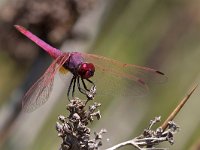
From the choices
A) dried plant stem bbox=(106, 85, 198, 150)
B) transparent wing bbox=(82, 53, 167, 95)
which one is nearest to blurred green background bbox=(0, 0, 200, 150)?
transparent wing bbox=(82, 53, 167, 95)

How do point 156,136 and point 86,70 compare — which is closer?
point 156,136

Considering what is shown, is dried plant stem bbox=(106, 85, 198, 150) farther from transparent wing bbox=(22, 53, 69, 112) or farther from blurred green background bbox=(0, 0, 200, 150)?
blurred green background bbox=(0, 0, 200, 150)

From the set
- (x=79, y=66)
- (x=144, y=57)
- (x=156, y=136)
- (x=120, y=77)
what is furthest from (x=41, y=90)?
(x=144, y=57)

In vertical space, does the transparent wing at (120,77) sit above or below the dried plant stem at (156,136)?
above

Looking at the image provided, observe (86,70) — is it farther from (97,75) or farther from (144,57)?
(144,57)

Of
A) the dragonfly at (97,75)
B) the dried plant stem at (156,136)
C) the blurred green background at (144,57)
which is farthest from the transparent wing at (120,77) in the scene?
the blurred green background at (144,57)

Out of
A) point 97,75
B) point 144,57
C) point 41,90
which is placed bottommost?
point 41,90

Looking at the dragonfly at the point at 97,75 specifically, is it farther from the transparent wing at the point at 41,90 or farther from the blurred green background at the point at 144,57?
the blurred green background at the point at 144,57

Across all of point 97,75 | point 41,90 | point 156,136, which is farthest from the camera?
point 97,75
